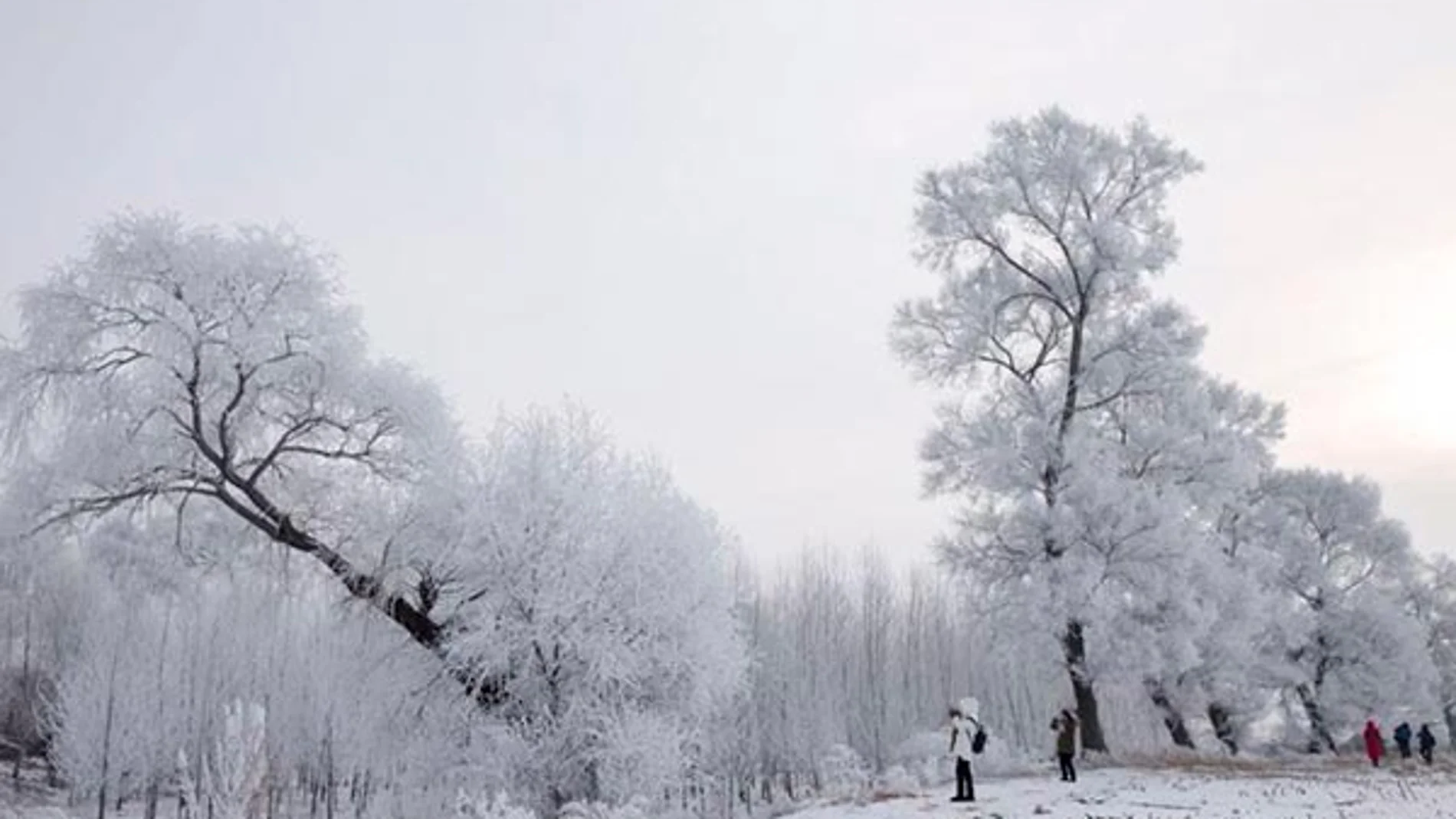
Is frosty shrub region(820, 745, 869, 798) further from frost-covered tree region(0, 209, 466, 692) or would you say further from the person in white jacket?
frost-covered tree region(0, 209, 466, 692)

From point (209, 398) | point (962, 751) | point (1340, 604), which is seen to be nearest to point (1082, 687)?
point (962, 751)

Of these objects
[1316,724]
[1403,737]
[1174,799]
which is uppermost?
[1316,724]

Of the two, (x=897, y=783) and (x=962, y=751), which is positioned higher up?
(x=962, y=751)

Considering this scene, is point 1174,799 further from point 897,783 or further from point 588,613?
point 588,613

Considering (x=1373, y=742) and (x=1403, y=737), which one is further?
(x=1403, y=737)

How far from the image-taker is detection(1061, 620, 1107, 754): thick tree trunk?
24469mm

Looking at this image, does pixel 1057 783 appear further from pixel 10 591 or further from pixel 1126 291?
pixel 10 591

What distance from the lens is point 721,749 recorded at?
29.9 meters

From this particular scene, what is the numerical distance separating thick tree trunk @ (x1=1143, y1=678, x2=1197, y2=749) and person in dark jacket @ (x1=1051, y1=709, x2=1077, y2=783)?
1101 cm

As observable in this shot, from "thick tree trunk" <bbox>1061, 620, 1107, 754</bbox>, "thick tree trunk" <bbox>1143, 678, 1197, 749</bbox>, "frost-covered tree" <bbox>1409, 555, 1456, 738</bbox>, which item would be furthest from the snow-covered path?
"frost-covered tree" <bbox>1409, 555, 1456, 738</bbox>

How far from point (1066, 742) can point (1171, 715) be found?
42.2 ft

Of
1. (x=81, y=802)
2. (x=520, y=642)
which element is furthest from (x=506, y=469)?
(x=81, y=802)

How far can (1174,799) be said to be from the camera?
698 inches

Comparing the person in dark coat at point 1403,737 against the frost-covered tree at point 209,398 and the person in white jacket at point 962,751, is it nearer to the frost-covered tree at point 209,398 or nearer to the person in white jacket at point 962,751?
the person in white jacket at point 962,751
